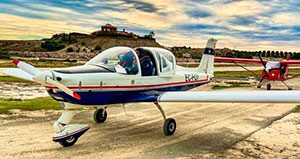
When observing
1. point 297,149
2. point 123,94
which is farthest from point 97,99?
point 297,149

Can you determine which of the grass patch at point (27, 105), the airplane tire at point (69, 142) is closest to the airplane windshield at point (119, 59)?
the airplane tire at point (69, 142)

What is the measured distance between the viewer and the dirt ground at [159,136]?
7.98 m

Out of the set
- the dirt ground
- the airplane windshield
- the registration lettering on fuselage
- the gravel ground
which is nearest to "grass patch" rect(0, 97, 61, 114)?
the dirt ground

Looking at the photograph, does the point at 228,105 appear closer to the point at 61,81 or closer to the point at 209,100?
the point at 209,100

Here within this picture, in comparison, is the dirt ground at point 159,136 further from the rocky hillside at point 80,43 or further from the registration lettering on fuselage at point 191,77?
the rocky hillside at point 80,43

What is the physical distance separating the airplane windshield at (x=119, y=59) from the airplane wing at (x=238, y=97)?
131cm

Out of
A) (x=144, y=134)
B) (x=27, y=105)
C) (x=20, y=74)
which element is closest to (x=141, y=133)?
(x=144, y=134)

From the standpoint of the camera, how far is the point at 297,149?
8648 mm

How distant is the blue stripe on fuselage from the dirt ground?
113cm

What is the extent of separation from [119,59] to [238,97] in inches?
144

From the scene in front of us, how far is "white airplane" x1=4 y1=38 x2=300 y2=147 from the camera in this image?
7.86 m

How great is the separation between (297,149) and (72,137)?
6204mm

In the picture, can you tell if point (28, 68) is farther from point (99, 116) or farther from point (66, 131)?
point (99, 116)

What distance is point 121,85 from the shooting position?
9227mm
